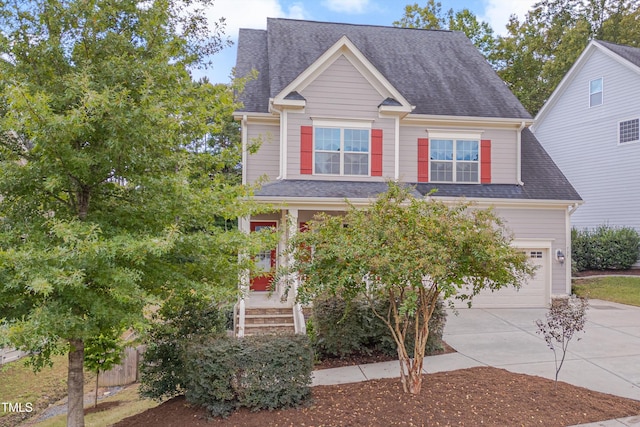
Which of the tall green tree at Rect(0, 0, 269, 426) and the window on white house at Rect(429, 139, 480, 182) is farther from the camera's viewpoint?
the window on white house at Rect(429, 139, 480, 182)

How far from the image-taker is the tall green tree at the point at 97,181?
4027 mm

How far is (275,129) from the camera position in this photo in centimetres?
1293

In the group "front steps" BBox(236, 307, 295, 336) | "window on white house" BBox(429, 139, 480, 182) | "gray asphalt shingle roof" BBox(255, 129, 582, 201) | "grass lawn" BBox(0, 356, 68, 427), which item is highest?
"window on white house" BBox(429, 139, 480, 182)

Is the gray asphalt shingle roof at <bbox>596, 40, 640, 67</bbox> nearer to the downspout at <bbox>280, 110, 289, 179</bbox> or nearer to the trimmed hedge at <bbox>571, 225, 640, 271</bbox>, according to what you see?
the trimmed hedge at <bbox>571, 225, 640, 271</bbox>

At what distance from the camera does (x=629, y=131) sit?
17844mm

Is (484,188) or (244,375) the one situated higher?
(484,188)

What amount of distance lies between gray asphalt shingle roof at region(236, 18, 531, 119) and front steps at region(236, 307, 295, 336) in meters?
5.82

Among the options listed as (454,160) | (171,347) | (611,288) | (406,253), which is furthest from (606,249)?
(171,347)

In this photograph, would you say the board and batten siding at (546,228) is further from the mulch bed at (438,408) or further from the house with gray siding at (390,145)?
the mulch bed at (438,408)

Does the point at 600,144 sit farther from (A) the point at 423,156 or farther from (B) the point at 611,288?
(A) the point at 423,156

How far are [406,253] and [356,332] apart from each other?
3.55 meters

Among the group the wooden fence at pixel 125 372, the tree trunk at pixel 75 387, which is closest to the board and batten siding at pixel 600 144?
the wooden fence at pixel 125 372

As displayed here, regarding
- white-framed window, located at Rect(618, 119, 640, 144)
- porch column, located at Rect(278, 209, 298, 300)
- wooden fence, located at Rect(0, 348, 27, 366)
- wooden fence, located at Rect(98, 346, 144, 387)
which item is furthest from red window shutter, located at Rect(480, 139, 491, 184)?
wooden fence, located at Rect(0, 348, 27, 366)

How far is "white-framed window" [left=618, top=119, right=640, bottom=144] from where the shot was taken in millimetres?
17531
